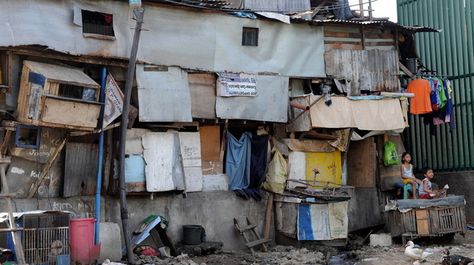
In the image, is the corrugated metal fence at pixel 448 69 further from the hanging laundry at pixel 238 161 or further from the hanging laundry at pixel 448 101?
the hanging laundry at pixel 238 161

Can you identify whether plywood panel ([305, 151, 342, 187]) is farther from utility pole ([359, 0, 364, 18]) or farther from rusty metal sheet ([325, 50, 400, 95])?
utility pole ([359, 0, 364, 18])

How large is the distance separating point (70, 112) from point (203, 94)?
3.99 m

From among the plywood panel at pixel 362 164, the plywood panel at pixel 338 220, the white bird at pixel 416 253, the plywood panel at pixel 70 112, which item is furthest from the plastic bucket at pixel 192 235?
the plywood panel at pixel 362 164

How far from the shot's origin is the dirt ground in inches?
563

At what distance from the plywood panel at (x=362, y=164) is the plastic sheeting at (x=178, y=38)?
274 cm

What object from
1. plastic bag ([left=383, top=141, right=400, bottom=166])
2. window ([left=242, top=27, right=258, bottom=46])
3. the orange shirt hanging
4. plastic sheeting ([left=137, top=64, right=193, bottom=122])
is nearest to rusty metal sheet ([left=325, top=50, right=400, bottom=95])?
the orange shirt hanging

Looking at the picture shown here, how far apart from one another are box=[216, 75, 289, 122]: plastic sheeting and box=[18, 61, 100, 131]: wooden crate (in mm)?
3975

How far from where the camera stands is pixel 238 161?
57.3 ft

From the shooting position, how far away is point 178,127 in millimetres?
16422

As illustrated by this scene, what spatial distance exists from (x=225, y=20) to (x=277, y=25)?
1617 mm

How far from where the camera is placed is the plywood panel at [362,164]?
19.3 m

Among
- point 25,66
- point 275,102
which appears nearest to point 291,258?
point 275,102

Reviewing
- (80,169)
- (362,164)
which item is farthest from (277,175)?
(80,169)

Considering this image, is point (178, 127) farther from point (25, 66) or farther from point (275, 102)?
point (25, 66)
